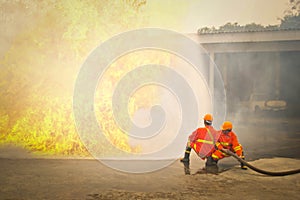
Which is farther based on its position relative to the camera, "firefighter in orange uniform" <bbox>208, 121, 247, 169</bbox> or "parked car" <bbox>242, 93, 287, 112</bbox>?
"parked car" <bbox>242, 93, 287, 112</bbox>

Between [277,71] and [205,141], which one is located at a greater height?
[277,71]

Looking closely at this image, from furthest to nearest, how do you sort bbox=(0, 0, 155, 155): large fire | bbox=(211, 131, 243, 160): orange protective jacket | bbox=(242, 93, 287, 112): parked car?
bbox=(242, 93, 287, 112): parked car, bbox=(0, 0, 155, 155): large fire, bbox=(211, 131, 243, 160): orange protective jacket

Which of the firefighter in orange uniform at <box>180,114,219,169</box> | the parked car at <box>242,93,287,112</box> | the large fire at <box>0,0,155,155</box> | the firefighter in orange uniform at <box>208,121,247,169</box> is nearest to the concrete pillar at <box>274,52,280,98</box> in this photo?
the parked car at <box>242,93,287,112</box>

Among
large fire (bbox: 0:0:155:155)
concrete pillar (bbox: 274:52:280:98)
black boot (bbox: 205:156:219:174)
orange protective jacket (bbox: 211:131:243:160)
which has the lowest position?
black boot (bbox: 205:156:219:174)

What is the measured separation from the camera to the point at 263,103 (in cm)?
1842

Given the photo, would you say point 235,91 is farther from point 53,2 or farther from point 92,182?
point 92,182

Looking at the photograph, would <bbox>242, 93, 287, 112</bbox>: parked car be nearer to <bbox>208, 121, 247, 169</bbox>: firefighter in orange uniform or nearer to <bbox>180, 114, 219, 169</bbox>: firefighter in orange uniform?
<bbox>208, 121, 247, 169</bbox>: firefighter in orange uniform

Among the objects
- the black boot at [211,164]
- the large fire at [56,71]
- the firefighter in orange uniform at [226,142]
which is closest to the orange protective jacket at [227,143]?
the firefighter in orange uniform at [226,142]

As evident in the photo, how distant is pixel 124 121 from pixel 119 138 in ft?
1.55

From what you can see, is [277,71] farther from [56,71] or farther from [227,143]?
[56,71]

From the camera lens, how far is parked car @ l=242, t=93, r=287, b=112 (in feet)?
58.7

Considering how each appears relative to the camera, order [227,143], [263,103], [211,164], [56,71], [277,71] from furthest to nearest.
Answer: [263,103], [277,71], [56,71], [211,164], [227,143]

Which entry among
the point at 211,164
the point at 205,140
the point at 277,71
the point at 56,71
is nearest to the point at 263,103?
the point at 277,71

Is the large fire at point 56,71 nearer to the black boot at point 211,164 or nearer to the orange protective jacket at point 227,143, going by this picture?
the black boot at point 211,164
